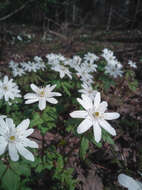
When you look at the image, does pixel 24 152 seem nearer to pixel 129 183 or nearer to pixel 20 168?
pixel 20 168

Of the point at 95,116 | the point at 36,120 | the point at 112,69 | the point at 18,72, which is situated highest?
the point at 112,69

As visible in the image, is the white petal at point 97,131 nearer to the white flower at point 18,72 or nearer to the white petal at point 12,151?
the white petal at point 12,151

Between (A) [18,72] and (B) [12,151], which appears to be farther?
(A) [18,72]

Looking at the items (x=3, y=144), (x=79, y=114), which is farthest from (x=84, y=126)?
(x=3, y=144)

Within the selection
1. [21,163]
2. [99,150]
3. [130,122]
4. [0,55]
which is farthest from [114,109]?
[0,55]

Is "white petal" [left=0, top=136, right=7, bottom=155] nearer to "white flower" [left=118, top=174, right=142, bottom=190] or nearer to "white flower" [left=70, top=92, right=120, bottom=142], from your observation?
"white flower" [left=70, top=92, right=120, bottom=142]

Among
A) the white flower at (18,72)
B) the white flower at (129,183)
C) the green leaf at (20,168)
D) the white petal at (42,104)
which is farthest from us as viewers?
the white flower at (18,72)

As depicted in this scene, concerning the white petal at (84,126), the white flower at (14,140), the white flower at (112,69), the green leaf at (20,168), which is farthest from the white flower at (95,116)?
the white flower at (112,69)

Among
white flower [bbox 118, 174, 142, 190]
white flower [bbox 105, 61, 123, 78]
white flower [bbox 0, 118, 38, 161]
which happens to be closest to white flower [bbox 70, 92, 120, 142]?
white flower [bbox 118, 174, 142, 190]
